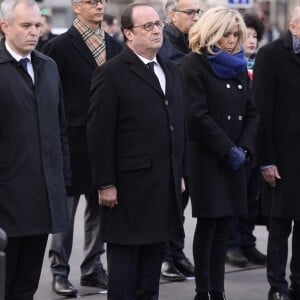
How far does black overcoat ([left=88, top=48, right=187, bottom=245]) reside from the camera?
6.24 meters

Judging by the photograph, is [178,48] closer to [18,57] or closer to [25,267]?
[18,57]

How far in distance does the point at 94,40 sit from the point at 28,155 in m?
1.83

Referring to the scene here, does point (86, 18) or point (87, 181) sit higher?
point (86, 18)

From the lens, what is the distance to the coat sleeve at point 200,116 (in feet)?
22.5

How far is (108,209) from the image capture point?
6348mm

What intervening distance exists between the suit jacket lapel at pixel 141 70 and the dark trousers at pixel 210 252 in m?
1.14

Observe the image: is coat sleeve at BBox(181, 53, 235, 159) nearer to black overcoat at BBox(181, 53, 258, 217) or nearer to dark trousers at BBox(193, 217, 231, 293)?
black overcoat at BBox(181, 53, 258, 217)

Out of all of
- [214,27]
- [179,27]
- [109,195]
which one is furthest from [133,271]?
[179,27]

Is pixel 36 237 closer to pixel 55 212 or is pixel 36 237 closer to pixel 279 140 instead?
pixel 55 212

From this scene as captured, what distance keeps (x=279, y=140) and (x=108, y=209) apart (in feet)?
4.76

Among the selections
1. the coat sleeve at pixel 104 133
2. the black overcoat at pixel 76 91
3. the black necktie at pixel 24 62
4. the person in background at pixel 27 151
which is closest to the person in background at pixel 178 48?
Result: the black overcoat at pixel 76 91

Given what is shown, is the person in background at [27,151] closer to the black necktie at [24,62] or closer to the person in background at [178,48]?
the black necktie at [24,62]

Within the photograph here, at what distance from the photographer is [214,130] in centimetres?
685

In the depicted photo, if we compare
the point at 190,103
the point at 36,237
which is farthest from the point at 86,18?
the point at 36,237
